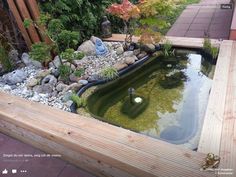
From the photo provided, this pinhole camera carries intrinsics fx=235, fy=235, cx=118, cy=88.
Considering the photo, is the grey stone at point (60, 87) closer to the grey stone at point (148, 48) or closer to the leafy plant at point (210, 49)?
the grey stone at point (148, 48)

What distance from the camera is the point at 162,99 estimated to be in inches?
112

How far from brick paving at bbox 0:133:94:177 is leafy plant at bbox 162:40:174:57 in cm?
241

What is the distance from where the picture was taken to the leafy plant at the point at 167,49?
3754mm

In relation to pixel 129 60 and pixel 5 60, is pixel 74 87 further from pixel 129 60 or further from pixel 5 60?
pixel 5 60

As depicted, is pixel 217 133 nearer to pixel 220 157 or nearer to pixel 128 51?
pixel 220 157

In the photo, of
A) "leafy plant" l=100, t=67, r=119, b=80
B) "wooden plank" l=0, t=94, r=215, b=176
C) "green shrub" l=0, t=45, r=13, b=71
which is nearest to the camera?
"wooden plank" l=0, t=94, r=215, b=176

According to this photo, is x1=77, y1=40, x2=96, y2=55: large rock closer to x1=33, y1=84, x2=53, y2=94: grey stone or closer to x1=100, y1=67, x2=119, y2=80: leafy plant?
x1=100, y1=67, x2=119, y2=80: leafy plant

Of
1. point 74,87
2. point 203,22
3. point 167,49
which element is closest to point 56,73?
point 74,87

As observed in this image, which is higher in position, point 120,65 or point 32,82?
point 32,82

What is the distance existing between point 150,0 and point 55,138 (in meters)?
2.51

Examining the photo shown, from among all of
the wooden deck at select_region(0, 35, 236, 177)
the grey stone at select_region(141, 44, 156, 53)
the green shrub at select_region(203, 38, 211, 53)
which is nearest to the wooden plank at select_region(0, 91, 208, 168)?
the wooden deck at select_region(0, 35, 236, 177)

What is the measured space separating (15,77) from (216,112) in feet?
8.42

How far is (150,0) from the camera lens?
3.50 m

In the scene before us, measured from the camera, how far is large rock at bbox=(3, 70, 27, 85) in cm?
319
